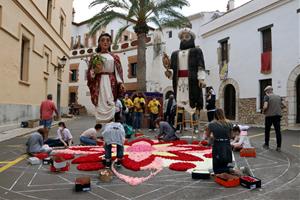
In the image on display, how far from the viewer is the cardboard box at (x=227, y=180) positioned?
4383 mm

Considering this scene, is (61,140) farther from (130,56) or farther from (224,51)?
(130,56)

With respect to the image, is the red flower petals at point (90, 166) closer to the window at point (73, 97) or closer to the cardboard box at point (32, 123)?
the cardboard box at point (32, 123)

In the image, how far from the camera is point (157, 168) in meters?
5.32

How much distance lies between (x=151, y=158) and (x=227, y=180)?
195 centimetres

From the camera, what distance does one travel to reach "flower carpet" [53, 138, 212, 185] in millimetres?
5270

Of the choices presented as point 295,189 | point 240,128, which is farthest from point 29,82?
point 295,189

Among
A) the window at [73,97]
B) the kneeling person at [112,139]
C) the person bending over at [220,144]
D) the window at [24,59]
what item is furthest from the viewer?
the window at [73,97]

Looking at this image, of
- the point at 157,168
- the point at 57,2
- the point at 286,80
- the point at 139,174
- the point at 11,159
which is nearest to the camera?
the point at 139,174

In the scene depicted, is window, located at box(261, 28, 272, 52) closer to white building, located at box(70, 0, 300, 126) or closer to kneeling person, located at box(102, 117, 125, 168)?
white building, located at box(70, 0, 300, 126)

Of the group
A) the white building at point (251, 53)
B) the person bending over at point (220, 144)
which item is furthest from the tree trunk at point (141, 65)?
the person bending over at point (220, 144)

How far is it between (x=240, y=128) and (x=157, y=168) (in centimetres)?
289

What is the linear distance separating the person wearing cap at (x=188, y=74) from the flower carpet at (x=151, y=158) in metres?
1.51

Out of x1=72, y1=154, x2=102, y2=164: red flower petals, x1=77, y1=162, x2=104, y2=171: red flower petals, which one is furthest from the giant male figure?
x1=77, y1=162, x2=104, y2=171: red flower petals

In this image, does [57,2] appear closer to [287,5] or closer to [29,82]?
[29,82]
